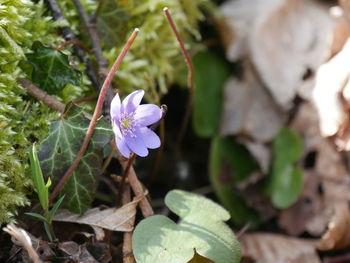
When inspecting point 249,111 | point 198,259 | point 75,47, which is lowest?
point 249,111

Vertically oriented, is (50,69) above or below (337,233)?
above

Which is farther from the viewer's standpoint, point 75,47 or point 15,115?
point 75,47

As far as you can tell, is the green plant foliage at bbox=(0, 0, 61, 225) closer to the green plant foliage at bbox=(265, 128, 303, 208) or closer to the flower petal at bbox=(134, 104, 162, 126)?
the flower petal at bbox=(134, 104, 162, 126)

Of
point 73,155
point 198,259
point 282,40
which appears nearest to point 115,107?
point 73,155

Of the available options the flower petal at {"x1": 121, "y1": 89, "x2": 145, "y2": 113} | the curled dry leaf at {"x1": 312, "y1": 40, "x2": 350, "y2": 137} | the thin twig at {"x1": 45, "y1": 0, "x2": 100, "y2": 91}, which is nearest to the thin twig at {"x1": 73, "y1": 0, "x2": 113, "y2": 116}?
the thin twig at {"x1": 45, "y1": 0, "x2": 100, "y2": 91}

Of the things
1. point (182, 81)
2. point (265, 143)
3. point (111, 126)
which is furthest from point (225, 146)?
point (111, 126)

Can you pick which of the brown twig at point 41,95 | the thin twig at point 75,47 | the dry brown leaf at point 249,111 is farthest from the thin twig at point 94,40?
the dry brown leaf at point 249,111

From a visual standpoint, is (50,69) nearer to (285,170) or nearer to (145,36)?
(145,36)
